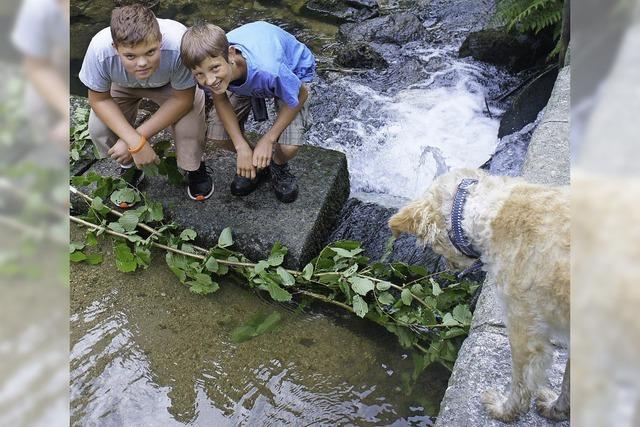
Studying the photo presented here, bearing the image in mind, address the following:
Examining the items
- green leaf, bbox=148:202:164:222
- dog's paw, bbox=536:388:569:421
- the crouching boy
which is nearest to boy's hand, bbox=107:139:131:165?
the crouching boy

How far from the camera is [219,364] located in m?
3.45

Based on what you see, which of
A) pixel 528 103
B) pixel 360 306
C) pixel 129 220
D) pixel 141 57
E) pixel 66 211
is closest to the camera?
pixel 66 211

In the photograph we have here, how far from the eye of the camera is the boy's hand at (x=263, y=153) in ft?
13.1

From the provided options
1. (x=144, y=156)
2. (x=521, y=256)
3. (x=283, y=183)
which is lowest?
(x=283, y=183)

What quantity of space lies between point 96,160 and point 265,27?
5.57 ft

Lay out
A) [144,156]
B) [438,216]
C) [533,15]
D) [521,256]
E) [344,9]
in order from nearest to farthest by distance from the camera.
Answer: [521,256] → [438,216] → [144,156] → [533,15] → [344,9]

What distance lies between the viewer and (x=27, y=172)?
0.51 meters

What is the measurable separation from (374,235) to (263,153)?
0.94 m

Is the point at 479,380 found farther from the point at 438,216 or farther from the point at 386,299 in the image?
the point at 386,299

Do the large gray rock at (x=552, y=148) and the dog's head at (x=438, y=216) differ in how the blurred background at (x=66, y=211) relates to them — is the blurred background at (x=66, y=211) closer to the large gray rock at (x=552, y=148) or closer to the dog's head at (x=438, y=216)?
the dog's head at (x=438, y=216)

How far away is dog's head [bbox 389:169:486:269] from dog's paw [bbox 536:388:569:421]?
2.05ft

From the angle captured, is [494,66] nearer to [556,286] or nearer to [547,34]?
[547,34]

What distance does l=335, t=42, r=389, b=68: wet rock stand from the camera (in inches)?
269

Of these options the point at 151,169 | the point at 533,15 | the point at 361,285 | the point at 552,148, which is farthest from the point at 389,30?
the point at 361,285
